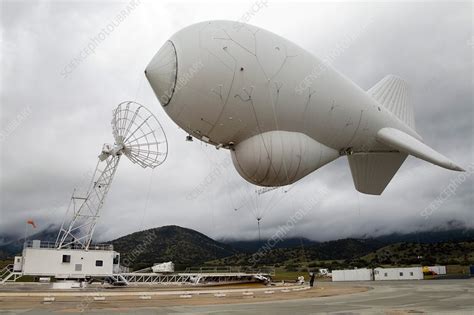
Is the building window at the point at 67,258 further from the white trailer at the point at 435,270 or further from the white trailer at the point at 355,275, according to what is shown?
the white trailer at the point at 435,270

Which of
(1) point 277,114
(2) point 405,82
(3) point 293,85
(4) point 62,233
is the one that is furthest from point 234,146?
(4) point 62,233

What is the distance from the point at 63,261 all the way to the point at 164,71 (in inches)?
1355

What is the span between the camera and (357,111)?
24391 mm

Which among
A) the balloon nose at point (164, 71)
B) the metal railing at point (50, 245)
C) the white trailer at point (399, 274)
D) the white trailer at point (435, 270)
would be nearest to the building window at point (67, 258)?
the metal railing at point (50, 245)

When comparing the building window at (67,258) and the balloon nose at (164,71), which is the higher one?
the balloon nose at (164,71)

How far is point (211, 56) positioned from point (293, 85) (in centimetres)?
471

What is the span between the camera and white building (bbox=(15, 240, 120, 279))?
42.9 metres

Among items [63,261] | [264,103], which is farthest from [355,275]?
[264,103]

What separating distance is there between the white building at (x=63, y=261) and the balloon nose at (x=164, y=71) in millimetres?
32987

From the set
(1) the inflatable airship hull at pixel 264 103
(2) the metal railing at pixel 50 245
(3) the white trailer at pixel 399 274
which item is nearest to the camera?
(1) the inflatable airship hull at pixel 264 103

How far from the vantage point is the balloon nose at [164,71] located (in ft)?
59.0

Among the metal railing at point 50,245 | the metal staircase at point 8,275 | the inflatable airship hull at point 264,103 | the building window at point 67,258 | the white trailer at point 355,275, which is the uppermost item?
the inflatable airship hull at point 264,103

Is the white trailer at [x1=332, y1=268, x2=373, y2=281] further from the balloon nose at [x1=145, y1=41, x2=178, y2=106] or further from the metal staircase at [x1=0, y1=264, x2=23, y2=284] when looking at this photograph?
the balloon nose at [x1=145, y1=41, x2=178, y2=106]

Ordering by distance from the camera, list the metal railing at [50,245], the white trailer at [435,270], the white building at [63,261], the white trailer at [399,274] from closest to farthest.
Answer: the white building at [63,261] → the metal railing at [50,245] → the white trailer at [399,274] → the white trailer at [435,270]
